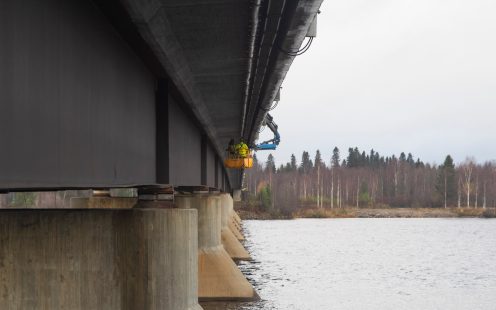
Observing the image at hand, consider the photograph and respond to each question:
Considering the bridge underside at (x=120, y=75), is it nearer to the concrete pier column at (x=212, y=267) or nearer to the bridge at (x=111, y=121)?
the bridge at (x=111, y=121)

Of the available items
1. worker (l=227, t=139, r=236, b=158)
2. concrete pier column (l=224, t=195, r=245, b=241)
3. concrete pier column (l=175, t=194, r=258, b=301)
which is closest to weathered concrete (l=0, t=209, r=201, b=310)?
concrete pier column (l=175, t=194, r=258, b=301)

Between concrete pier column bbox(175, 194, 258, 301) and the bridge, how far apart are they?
14.0m

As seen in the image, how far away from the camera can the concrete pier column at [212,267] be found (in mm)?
28938

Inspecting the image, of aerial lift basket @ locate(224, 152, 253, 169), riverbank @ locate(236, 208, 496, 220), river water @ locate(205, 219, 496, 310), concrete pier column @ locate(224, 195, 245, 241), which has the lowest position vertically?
riverbank @ locate(236, 208, 496, 220)

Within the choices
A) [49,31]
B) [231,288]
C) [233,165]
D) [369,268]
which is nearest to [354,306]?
[231,288]

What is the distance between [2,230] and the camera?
10.7 metres

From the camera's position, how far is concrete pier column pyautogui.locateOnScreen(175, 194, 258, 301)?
94.9 feet

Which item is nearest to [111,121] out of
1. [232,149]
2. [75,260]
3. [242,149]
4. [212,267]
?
[75,260]

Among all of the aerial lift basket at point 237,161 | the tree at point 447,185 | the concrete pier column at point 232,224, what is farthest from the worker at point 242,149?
the tree at point 447,185

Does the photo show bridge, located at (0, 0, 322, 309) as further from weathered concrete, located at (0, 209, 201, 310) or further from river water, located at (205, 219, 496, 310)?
river water, located at (205, 219, 496, 310)

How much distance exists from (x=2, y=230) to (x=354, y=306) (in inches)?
892

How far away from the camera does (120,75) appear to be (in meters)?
10.4

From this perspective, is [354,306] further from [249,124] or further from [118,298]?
[118,298]

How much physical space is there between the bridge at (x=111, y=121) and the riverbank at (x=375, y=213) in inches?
5242
